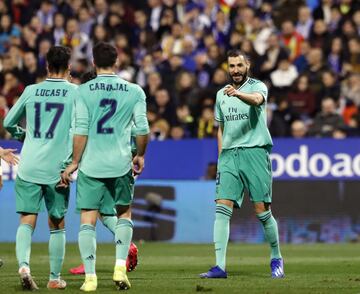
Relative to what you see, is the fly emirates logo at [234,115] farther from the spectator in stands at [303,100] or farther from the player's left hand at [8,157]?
the spectator in stands at [303,100]

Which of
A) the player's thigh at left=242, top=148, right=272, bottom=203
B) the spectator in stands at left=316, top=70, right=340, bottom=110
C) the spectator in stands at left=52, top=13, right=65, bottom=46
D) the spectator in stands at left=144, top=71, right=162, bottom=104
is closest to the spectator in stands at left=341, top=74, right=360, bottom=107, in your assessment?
the spectator in stands at left=316, top=70, right=340, bottom=110

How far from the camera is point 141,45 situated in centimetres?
2480

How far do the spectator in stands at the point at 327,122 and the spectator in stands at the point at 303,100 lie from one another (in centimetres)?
55

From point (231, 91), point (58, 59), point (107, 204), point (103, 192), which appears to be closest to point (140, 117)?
point (103, 192)

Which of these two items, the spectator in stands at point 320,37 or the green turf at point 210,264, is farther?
the spectator in stands at point 320,37

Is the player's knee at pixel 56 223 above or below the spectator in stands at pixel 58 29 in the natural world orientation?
below

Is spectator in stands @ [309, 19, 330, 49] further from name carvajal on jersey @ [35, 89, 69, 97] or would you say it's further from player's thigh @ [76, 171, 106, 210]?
player's thigh @ [76, 171, 106, 210]

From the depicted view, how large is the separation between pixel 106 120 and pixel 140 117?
0.31 metres

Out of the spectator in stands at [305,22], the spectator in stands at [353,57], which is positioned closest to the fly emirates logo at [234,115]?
the spectator in stands at [353,57]

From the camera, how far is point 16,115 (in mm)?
10836

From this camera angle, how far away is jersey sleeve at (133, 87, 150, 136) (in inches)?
409

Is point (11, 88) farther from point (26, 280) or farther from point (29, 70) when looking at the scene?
point (26, 280)

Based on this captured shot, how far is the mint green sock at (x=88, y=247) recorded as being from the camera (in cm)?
1032

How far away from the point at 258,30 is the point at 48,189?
43.7ft
